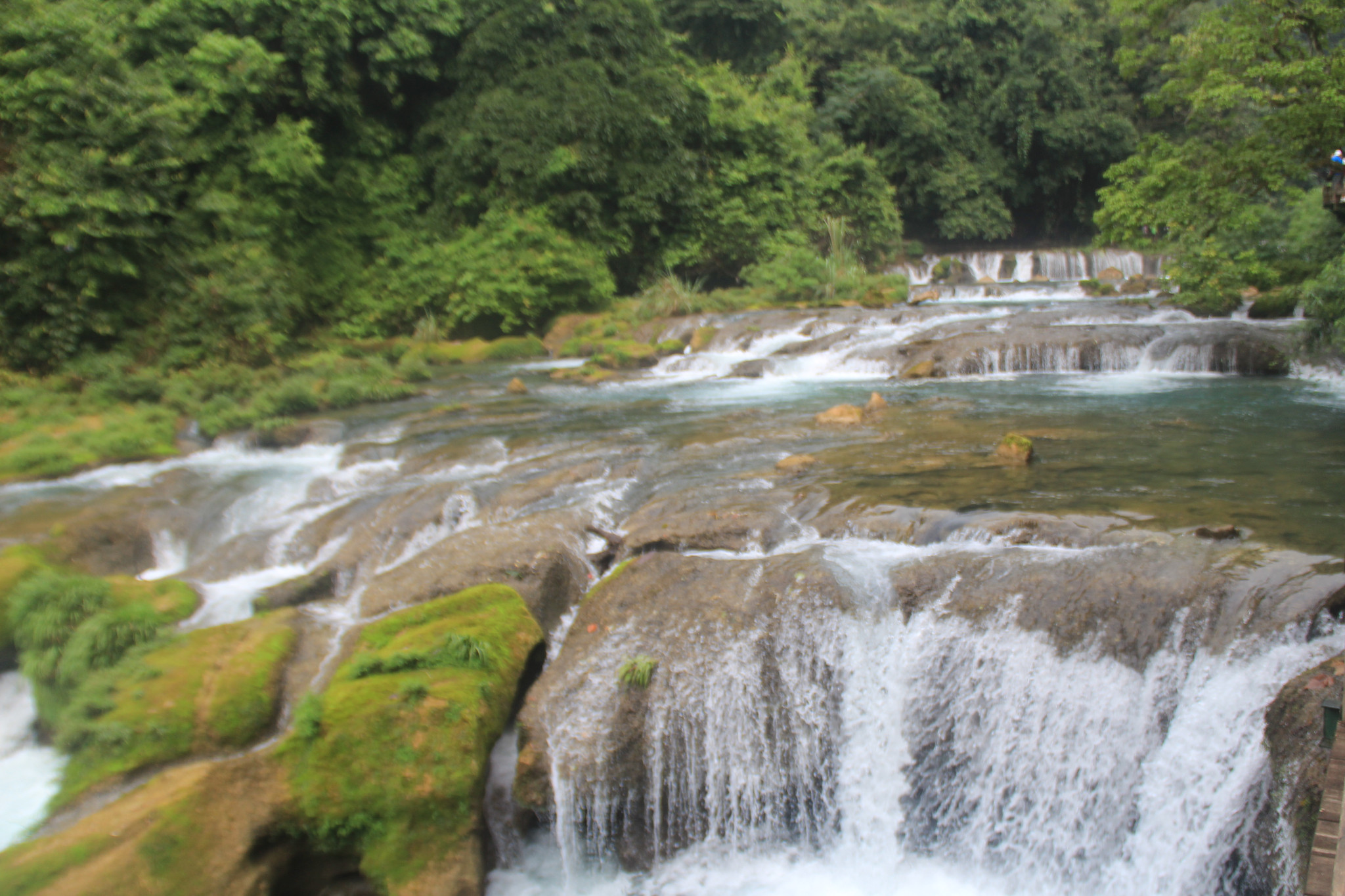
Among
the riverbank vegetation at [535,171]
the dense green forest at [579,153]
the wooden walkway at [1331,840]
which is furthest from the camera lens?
the riverbank vegetation at [535,171]

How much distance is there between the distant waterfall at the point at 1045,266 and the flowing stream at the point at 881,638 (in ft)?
67.3

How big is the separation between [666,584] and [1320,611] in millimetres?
3772

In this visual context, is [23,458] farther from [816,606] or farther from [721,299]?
[721,299]

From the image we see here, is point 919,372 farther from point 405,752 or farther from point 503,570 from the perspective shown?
point 405,752

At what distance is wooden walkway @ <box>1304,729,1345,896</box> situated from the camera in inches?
96.3

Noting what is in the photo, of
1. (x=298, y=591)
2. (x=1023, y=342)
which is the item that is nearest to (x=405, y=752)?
(x=298, y=591)

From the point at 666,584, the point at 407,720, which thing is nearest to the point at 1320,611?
the point at 666,584

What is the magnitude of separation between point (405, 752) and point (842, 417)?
686cm

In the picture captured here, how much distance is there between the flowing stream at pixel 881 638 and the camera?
4.34 metres

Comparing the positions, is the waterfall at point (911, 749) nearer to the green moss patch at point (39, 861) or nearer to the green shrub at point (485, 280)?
the green moss patch at point (39, 861)

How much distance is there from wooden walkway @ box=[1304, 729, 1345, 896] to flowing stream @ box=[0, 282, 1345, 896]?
1.07 meters

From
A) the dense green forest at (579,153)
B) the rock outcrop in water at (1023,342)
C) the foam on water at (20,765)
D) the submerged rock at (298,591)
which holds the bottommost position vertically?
the foam on water at (20,765)

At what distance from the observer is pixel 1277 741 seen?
3875mm

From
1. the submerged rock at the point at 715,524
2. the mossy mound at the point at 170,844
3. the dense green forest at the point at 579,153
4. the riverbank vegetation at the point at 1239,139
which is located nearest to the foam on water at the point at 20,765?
the mossy mound at the point at 170,844
